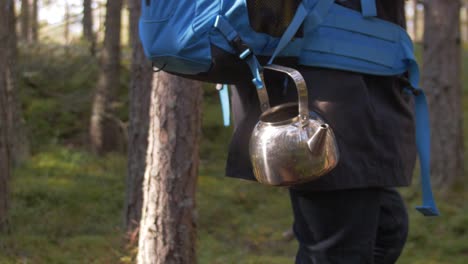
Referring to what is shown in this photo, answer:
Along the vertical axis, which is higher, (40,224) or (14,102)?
(14,102)

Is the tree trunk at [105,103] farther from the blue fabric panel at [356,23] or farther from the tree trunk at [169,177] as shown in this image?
the blue fabric panel at [356,23]

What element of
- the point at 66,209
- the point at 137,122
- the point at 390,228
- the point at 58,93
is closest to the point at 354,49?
the point at 390,228

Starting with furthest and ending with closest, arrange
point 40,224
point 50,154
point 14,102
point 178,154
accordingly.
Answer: point 50,154 < point 14,102 < point 40,224 < point 178,154

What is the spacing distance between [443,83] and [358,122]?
5893 millimetres

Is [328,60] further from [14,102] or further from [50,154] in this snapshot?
[50,154]

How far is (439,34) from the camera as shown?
7.51 meters

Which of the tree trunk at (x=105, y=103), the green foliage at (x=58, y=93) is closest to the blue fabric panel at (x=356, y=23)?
the green foliage at (x=58, y=93)

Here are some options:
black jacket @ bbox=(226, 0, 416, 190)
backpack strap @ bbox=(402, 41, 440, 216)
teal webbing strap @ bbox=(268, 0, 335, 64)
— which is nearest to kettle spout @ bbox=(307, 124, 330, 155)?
black jacket @ bbox=(226, 0, 416, 190)

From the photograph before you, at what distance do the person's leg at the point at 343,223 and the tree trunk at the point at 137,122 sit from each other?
357cm

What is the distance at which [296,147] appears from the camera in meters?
1.91

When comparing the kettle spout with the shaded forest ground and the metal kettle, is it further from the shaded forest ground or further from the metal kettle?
the shaded forest ground

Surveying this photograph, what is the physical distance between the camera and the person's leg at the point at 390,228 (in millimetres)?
2244

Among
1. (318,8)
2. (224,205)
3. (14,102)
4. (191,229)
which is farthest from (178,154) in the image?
(14,102)

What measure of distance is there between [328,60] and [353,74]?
0.09m
